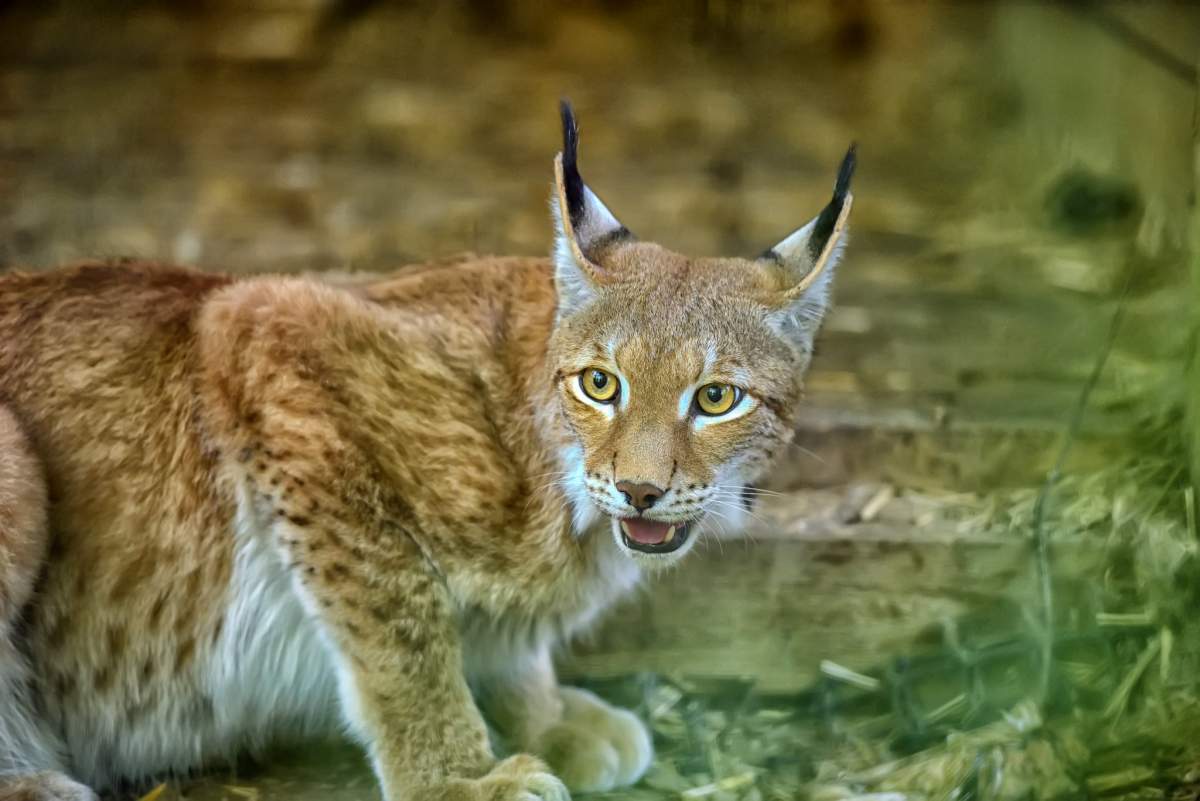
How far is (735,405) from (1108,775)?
4.16ft

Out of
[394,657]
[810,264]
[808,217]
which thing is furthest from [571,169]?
[808,217]

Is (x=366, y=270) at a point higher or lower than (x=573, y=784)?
higher

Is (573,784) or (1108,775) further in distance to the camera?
(573,784)

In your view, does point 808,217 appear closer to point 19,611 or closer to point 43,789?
point 19,611

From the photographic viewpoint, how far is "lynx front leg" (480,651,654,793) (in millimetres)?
3672

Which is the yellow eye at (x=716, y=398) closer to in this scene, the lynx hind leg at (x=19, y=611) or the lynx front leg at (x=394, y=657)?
the lynx front leg at (x=394, y=657)

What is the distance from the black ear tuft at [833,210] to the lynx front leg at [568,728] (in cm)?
151

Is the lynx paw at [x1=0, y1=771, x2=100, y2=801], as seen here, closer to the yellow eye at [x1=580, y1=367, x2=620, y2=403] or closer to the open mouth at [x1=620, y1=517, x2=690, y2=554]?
the open mouth at [x1=620, y1=517, x2=690, y2=554]

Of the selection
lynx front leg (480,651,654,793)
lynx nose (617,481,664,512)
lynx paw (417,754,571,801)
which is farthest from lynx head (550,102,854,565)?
lynx front leg (480,651,654,793)

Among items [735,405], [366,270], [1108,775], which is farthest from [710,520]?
[366,270]

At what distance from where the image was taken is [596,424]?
3.26m

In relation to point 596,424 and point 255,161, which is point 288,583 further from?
point 255,161

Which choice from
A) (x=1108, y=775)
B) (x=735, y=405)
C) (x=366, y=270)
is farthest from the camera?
(x=366, y=270)

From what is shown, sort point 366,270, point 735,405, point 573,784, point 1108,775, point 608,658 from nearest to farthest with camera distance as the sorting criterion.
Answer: point 1108,775, point 735,405, point 573,784, point 608,658, point 366,270
